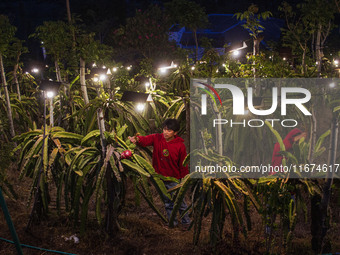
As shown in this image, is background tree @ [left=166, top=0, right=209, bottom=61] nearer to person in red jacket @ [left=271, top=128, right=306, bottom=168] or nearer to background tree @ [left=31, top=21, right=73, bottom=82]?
background tree @ [left=31, top=21, right=73, bottom=82]

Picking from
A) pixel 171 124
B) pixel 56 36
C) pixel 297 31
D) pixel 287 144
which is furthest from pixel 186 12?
pixel 287 144

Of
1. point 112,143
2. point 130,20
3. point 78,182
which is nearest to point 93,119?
point 112,143

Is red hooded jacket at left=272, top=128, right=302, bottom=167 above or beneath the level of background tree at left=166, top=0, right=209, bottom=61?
beneath

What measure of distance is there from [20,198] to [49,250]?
80.2 inches

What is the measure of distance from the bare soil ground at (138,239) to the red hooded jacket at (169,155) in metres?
0.69

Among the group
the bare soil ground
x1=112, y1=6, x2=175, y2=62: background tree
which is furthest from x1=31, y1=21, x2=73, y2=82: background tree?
x1=112, y1=6, x2=175, y2=62: background tree

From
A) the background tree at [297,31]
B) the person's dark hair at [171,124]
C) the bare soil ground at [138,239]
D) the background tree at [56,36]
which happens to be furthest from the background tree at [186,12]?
the bare soil ground at [138,239]

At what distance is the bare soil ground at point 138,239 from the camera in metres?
3.61

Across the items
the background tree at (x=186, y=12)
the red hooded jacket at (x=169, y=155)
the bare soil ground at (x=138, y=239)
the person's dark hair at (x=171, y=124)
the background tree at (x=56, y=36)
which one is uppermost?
the background tree at (x=186, y=12)

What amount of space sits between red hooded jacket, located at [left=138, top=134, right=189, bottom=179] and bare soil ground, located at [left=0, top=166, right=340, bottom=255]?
686mm

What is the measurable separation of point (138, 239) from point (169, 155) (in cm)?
110

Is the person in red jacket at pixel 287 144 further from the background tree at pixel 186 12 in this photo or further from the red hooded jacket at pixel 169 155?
the background tree at pixel 186 12

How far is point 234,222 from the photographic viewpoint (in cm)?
341

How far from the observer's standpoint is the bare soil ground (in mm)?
3609
